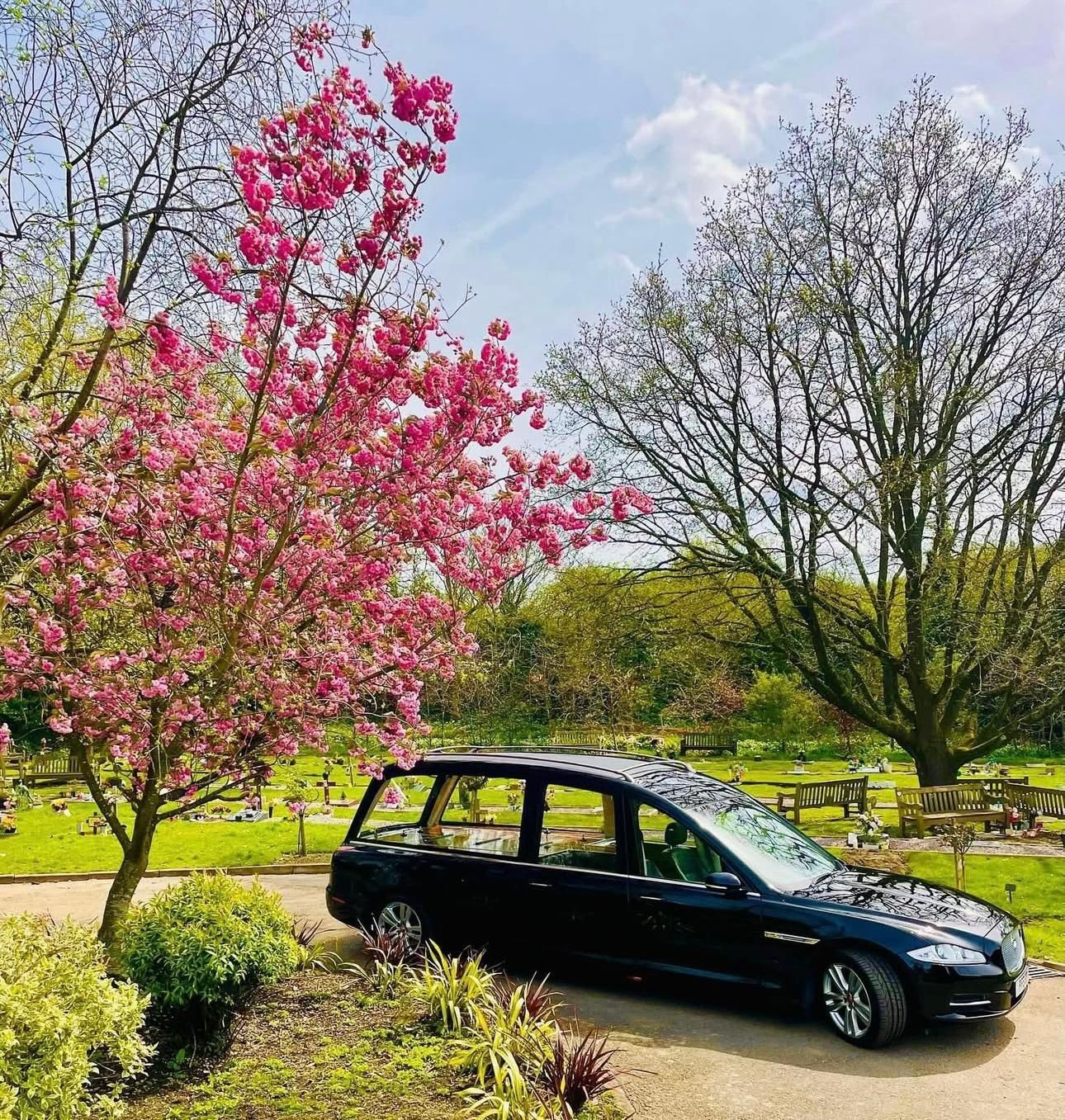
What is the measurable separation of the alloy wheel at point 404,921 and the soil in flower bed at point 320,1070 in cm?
124

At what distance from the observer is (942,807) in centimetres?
1443

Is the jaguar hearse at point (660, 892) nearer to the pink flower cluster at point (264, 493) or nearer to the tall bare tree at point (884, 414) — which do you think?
the pink flower cluster at point (264, 493)

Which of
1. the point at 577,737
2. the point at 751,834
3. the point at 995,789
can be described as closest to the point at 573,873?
the point at 751,834

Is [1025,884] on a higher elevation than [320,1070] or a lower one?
lower

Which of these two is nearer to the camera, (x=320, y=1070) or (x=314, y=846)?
(x=320, y=1070)

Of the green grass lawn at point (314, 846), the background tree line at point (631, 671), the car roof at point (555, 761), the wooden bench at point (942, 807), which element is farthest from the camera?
the background tree line at point (631, 671)

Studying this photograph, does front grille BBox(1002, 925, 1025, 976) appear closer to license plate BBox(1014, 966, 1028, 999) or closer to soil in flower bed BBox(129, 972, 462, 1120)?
license plate BBox(1014, 966, 1028, 999)

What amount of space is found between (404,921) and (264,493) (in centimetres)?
385

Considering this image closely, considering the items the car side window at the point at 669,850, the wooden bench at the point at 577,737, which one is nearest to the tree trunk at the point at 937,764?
the wooden bench at the point at 577,737

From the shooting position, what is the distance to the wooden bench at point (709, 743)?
29.3 meters

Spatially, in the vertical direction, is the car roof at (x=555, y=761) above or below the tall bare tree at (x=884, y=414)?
below

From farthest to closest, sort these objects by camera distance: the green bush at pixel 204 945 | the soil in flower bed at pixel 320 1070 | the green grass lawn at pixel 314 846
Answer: the green grass lawn at pixel 314 846 → the green bush at pixel 204 945 → the soil in flower bed at pixel 320 1070

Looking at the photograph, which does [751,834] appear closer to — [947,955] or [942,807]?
[947,955]

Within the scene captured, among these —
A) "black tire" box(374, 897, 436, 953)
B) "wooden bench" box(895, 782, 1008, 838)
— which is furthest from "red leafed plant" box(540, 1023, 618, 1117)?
"wooden bench" box(895, 782, 1008, 838)
